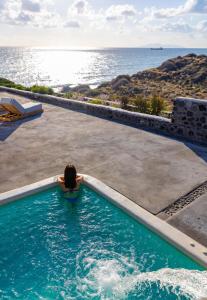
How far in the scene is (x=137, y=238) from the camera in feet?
18.6

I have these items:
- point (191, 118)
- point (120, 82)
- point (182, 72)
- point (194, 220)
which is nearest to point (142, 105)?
point (191, 118)

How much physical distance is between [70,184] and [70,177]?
18 centimetres

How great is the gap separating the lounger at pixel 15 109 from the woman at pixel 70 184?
725cm

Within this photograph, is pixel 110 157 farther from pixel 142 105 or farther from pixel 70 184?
pixel 142 105

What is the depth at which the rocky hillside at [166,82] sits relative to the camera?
44.0m

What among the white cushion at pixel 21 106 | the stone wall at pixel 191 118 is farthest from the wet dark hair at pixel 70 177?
the white cushion at pixel 21 106

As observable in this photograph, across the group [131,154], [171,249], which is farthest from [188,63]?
[171,249]

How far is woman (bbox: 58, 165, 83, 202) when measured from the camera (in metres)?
7.02

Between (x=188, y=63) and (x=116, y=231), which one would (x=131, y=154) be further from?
(x=188, y=63)

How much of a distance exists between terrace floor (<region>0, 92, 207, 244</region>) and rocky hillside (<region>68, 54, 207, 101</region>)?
3074 cm

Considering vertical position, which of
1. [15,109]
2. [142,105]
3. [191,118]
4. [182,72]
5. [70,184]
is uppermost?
[182,72]

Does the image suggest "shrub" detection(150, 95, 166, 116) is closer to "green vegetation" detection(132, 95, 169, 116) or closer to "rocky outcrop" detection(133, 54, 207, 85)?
"green vegetation" detection(132, 95, 169, 116)

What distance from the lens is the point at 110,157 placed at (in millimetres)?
9031

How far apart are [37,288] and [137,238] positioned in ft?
6.81
